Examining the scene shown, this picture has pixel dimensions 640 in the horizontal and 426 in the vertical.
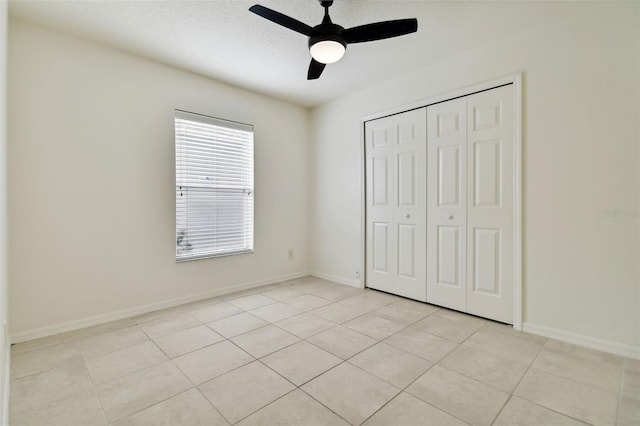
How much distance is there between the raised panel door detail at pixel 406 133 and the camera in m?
3.46

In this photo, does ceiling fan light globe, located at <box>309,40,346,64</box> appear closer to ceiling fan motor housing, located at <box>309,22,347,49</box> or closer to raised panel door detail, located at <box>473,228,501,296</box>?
ceiling fan motor housing, located at <box>309,22,347,49</box>

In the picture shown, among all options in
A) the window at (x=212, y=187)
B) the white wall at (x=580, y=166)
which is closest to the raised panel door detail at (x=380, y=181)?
the white wall at (x=580, y=166)

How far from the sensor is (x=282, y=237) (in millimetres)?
4418

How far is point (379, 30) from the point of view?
206 centimetres

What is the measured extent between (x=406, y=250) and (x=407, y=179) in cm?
84

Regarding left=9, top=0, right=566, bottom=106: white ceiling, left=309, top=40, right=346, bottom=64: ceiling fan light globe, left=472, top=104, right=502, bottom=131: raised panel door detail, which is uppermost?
left=9, top=0, right=566, bottom=106: white ceiling

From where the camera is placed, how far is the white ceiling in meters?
2.31

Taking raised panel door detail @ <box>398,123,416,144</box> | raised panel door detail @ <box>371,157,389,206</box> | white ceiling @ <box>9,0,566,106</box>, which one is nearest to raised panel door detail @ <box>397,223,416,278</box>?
raised panel door detail @ <box>371,157,389,206</box>

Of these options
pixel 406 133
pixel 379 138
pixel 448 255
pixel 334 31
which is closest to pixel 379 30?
pixel 334 31

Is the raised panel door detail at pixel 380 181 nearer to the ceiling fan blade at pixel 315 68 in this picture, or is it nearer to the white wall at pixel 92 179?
the ceiling fan blade at pixel 315 68

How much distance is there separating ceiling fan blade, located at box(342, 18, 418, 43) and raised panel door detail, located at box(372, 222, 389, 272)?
2202mm

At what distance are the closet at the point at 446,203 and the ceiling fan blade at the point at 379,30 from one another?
136 centimetres

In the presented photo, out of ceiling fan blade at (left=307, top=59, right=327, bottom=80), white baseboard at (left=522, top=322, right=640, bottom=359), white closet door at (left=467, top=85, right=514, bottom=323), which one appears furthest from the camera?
white closet door at (left=467, top=85, right=514, bottom=323)

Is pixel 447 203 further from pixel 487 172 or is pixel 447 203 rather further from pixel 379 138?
pixel 379 138
